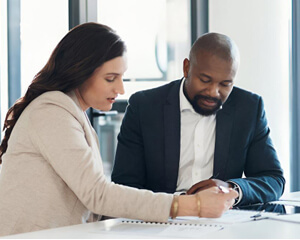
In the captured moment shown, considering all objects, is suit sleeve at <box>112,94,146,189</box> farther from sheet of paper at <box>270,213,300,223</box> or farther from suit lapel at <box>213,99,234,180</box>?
sheet of paper at <box>270,213,300,223</box>

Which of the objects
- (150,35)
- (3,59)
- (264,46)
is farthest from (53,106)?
(264,46)

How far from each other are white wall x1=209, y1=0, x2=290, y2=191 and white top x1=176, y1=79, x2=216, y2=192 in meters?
1.65

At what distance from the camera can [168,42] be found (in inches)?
157

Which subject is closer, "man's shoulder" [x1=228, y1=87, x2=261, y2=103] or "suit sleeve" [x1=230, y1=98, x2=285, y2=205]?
"suit sleeve" [x1=230, y1=98, x2=285, y2=205]

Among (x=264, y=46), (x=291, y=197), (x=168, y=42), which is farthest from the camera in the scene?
(x=264, y=46)

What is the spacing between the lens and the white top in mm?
2512

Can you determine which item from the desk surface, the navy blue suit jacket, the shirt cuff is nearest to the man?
the navy blue suit jacket

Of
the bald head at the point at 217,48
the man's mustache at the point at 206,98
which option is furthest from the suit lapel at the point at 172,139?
the bald head at the point at 217,48

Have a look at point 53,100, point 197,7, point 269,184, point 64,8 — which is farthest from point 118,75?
point 197,7

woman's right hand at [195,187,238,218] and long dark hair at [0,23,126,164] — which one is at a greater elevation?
long dark hair at [0,23,126,164]

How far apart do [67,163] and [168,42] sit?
246 centimetres

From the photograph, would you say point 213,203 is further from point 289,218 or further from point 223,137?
point 223,137

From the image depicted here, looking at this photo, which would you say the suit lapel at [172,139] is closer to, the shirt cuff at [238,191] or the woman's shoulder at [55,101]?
the shirt cuff at [238,191]

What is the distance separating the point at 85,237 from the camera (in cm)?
147
